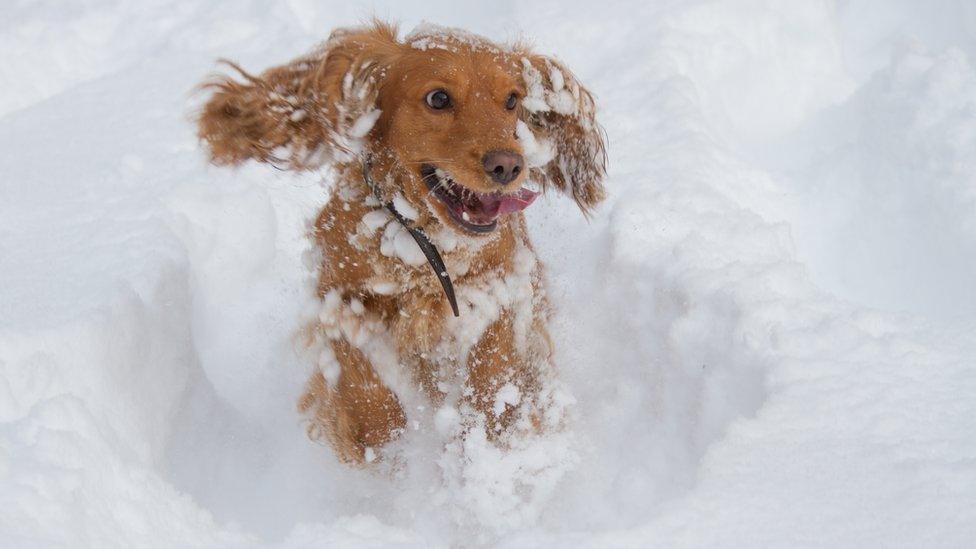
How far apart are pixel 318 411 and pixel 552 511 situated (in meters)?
0.76

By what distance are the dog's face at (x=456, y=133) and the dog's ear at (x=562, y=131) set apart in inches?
9.2

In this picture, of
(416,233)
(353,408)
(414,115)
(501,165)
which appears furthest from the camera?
(353,408)

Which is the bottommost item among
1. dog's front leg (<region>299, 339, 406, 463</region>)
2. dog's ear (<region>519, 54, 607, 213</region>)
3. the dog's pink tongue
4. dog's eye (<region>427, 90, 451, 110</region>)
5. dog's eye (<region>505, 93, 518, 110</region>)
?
dog's front leg (<region>299, 339, 406, 463</region>)

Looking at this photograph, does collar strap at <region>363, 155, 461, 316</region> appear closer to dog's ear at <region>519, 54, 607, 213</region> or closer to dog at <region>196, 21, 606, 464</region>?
dog at <region>196, 21, 606, 464</region>

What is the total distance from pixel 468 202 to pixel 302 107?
51cm

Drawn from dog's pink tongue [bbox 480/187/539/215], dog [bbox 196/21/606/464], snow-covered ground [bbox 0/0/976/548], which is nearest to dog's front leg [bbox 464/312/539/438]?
dog [bbox 196/21/606/464]

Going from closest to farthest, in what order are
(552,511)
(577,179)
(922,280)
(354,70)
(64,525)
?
(64,525) < (354,70) < (552,511) < (577,179) < (922,280)

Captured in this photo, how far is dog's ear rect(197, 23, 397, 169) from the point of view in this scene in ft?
7.15

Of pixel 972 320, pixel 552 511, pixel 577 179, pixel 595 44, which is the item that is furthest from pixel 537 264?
pixel 595 44

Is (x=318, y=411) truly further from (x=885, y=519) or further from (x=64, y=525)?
(x=885, y=519)

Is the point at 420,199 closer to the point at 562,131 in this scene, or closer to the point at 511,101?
the point at 511,101

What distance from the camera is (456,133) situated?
2.00 m

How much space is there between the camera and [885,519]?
1.70 meters

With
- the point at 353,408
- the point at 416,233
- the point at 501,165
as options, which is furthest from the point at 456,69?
the point at 353,408
